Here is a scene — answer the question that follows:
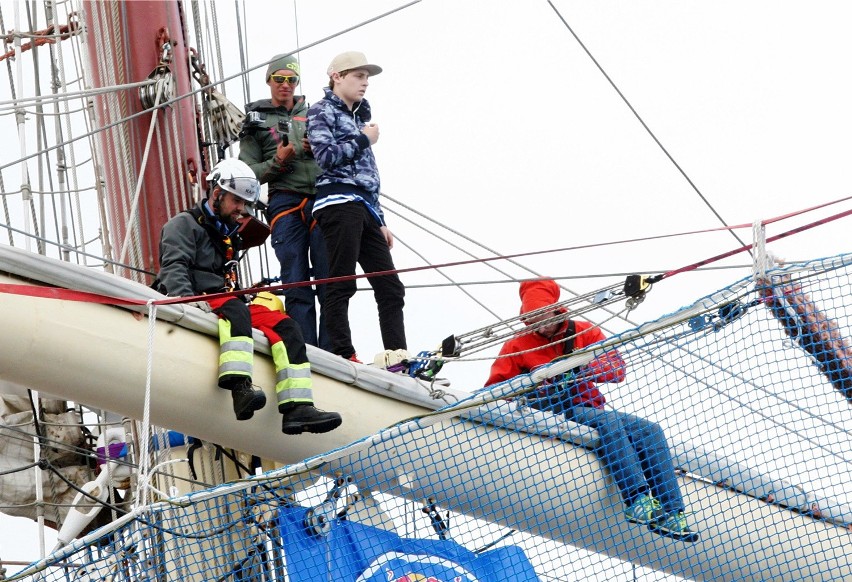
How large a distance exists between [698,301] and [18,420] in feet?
15.1

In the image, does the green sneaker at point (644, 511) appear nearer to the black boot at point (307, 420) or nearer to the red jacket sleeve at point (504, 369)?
the red jacket sleeve at point (504, 369)

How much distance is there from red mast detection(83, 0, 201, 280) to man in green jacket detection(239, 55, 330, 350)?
0.64 meters

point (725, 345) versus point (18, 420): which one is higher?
point (18, 420)

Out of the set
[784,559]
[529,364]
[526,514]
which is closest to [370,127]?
[529,364]

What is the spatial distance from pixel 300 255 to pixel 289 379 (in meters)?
1.41

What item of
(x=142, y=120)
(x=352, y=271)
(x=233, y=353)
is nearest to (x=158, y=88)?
(x=142, y=120)

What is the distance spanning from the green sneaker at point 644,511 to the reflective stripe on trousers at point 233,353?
1521 millimetres

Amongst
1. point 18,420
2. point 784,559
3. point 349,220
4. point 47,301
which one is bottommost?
point 784,559

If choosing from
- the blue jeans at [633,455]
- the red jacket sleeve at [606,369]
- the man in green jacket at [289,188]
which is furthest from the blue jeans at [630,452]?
the man in green jacket at [289,188]

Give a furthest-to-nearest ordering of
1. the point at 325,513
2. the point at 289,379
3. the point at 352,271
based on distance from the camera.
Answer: the point at 352,271
the point at 289,379
the point at 325,513

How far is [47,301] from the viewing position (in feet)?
19.0

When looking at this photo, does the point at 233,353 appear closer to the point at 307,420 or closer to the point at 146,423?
the point at 307,420

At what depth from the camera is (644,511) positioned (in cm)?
646

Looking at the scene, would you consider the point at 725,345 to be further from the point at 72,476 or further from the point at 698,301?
the point at 72,476
